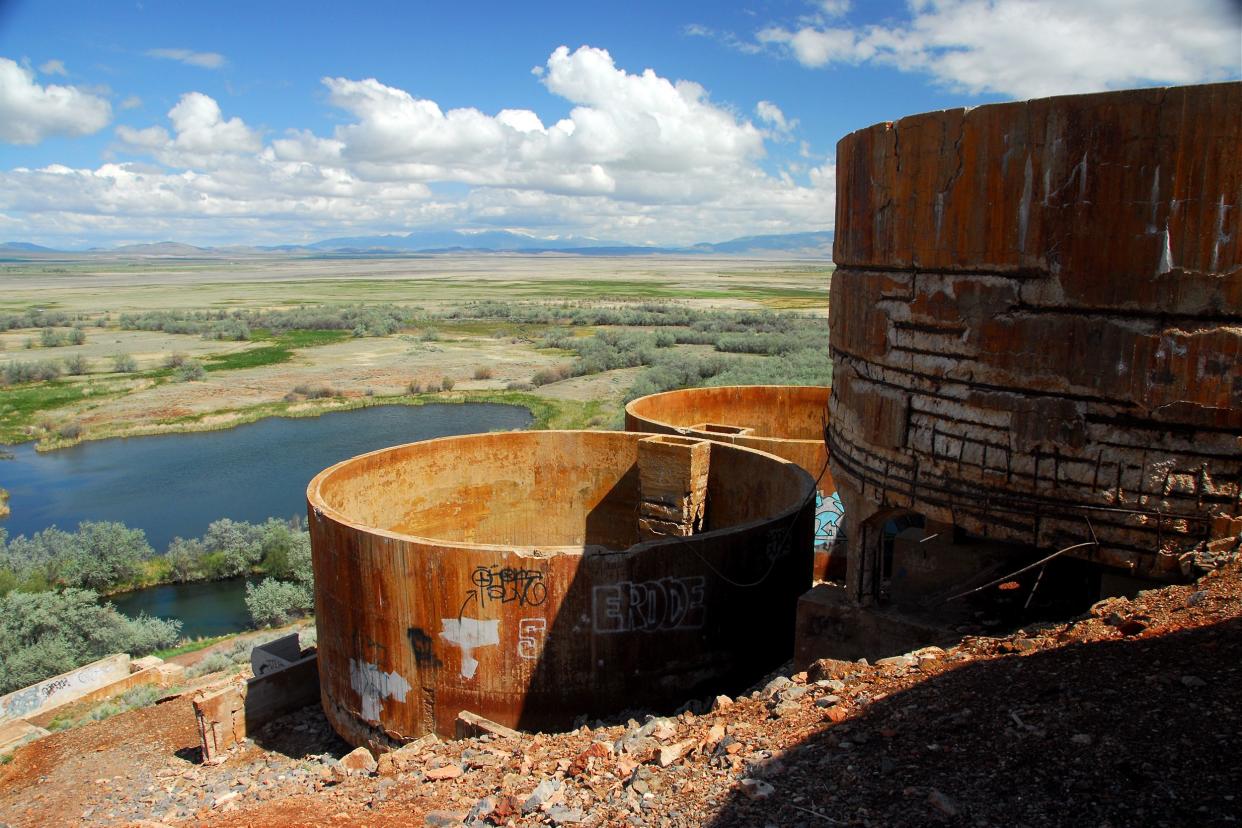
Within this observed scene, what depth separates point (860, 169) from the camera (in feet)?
22.7

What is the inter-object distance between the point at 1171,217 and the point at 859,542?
350 cm

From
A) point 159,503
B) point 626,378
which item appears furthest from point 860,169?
point 626,378

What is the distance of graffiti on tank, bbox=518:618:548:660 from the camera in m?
8.14

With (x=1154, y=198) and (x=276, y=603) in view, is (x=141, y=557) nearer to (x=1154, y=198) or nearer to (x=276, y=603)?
(x=276, y=603)

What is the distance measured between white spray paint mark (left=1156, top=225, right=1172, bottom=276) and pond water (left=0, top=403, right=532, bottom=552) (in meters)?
22.1

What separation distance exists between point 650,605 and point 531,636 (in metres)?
1.13

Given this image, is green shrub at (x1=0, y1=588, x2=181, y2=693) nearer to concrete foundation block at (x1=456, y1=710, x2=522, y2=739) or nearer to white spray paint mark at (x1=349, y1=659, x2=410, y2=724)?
white spray paint mark at (x1=349, y1=659, x2=410, y2=724)

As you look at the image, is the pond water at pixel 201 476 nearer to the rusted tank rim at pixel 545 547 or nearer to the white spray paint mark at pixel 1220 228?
the rusted tank rim at pixel 545 547

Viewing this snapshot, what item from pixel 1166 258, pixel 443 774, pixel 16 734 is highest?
pixel 1166 258

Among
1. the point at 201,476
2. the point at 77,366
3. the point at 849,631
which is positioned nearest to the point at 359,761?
the point at 849,631

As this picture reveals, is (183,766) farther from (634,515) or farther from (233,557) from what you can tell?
(233,557)

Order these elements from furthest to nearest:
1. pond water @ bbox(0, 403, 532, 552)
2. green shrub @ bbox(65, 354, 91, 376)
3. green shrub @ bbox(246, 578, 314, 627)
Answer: green shrub @ bbox(65, 354, 91, 376) → pond water @ bbox(0, 403, 532, 552) → green shrub @ bbox(246, 578, 314, 627)

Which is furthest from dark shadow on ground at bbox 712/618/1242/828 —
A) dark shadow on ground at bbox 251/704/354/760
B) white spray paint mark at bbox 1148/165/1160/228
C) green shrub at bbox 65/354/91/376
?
green shrub at bbox 65/354/91/376

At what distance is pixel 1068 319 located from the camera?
5535 millimetres
